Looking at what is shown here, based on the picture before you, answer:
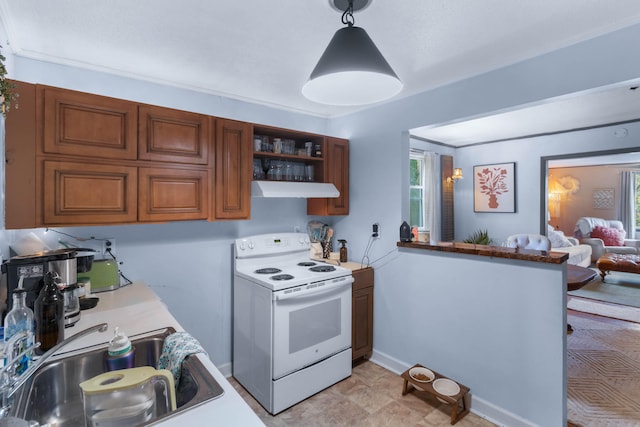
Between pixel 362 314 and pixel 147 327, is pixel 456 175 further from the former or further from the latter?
pixel 147 327

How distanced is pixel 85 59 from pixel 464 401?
3516 millimetres

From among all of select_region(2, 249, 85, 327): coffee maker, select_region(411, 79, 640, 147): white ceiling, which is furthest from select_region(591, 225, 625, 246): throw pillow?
select_region(2, 249, 85, 327): coffee maker

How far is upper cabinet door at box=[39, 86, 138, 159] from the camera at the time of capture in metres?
1.76

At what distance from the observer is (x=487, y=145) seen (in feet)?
17.8

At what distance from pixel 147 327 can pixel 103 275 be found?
834 millimetres

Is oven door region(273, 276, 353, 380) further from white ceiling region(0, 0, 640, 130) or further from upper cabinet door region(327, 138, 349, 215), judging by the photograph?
white ceiling region(0, 0, 640, 130)

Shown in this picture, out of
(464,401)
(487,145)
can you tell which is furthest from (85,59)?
(487,145)

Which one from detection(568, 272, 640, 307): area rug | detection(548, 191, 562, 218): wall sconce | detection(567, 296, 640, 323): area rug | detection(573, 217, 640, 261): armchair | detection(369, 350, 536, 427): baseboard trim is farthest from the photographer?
detection(548, 191, 562, 218): wall sconce

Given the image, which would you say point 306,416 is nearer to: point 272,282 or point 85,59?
point 272,282

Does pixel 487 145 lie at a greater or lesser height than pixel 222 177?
greater

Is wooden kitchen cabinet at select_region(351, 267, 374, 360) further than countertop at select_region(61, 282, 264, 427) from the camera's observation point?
Yes

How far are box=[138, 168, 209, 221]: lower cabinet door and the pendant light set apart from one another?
44.4 inches

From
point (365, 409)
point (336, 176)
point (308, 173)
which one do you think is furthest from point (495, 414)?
point (308, 173)

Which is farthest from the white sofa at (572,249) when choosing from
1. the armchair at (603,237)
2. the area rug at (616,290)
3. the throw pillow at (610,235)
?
the throw pillow at (610,235)
